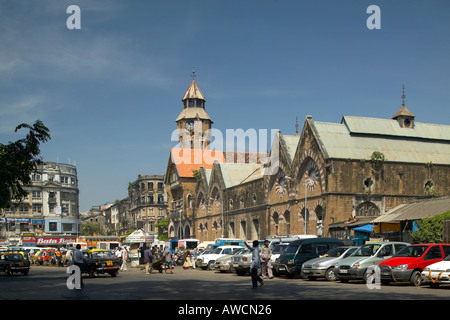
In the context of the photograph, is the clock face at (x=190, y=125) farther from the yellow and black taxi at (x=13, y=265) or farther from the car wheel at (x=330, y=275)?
the car wheel at (x=330, y=275)

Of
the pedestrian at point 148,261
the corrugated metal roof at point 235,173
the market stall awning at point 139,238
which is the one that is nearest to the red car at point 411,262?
the pedestrian at point 148,261

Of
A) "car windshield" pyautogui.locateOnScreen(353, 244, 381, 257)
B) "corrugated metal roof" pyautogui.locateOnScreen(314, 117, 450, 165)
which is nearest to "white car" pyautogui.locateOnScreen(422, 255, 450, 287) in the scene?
"car windshield" pyautogui.locateOnScreen(353, 244, 381, 257)

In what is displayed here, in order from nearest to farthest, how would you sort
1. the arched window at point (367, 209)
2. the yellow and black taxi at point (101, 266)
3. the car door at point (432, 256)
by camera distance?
the car door at point (432, 256)
the yellow and black taxi at point (101, 266)
the arched window at point (367, 209)

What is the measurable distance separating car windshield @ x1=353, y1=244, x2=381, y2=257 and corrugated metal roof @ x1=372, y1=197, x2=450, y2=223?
33.1 feet

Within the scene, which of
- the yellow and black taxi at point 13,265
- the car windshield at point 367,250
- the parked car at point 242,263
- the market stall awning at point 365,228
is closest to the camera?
the car windshield at point 367,250

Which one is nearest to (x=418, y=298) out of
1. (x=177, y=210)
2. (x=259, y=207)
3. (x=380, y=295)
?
(x=380, y=295)

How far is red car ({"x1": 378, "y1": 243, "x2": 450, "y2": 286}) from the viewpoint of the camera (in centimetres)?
2130

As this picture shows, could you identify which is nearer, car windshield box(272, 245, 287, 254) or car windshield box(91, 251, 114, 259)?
car windshield box(91, 251, 114, 259)

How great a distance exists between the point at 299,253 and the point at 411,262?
24.2ft

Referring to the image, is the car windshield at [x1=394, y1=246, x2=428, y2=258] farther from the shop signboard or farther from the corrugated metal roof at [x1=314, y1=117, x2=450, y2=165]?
the shop signboard

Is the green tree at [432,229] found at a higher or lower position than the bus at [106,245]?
higher

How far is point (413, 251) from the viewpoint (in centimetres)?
2233

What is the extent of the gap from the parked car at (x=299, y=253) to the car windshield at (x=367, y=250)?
3.71 metres

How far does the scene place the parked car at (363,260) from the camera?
2288 centimetres
